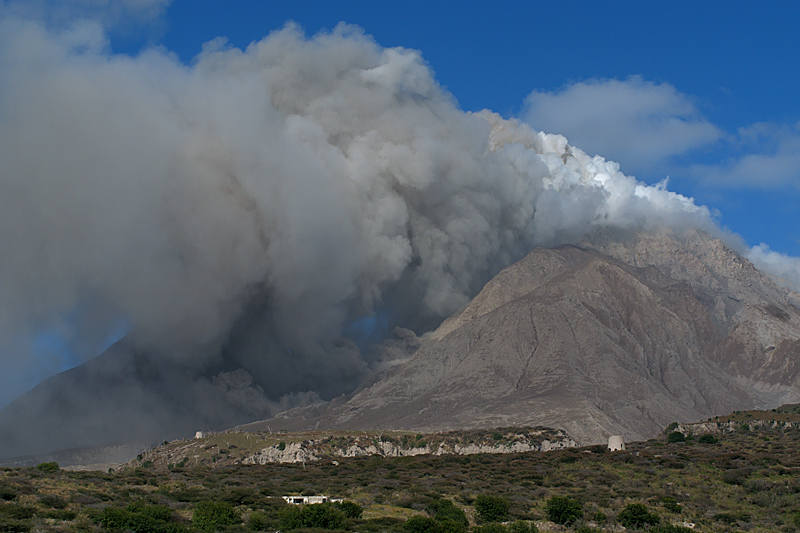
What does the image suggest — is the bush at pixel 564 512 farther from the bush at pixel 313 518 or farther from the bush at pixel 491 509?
the bush at pixel 313 518

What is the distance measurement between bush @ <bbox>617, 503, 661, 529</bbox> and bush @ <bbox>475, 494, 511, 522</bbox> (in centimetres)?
512

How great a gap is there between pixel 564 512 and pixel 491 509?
3.28 m

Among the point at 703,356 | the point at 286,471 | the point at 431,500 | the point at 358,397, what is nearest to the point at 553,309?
the point at 703,356

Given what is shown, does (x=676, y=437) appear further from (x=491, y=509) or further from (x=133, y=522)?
(x=133, y=522)

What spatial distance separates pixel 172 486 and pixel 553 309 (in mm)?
152969

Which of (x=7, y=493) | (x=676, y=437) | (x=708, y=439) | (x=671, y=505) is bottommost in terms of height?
(x=671, y=505)

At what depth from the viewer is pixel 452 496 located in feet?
143

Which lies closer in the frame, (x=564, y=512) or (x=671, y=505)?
(x=564, y=512)

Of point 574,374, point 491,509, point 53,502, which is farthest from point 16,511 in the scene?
point 574,374

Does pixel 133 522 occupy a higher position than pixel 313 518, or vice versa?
pixel 133 522

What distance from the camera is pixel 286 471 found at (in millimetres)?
57938

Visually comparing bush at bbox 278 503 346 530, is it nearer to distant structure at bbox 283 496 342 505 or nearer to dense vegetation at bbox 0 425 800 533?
dense vegetation at bbox 0 425 800 533

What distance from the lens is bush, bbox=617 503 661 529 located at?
116 ft

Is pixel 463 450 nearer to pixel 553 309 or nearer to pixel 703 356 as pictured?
pixel 553 309
